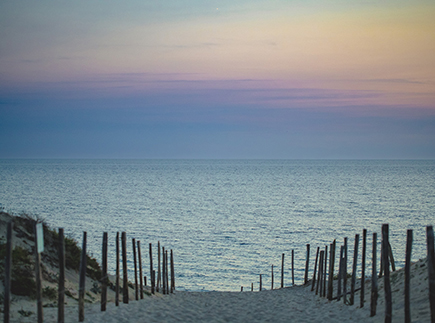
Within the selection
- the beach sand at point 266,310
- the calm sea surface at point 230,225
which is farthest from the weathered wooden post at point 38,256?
the calm sea surface at point 230,225

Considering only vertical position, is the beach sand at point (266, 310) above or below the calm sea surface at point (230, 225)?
above

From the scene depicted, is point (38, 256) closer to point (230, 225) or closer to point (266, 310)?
point (266, 310)

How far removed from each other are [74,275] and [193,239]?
2468 cm

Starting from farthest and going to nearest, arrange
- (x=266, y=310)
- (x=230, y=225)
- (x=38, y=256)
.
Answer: (x=230, y=225), (x=266, y=310), (x=38, y=256)

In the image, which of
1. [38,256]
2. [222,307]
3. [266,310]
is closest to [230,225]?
[222,307]

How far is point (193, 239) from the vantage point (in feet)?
131

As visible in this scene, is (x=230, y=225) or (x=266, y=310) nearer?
(x=266, y=310)

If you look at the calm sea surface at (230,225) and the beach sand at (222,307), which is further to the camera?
the calm sea surface at (230,225)

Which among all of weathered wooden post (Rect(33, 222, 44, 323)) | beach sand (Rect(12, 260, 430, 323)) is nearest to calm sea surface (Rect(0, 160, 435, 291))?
beach sand (Rect(12, 260, 430, 323))

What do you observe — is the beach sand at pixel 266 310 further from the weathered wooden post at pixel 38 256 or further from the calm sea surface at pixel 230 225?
the calm sea surface at pixel 230 225

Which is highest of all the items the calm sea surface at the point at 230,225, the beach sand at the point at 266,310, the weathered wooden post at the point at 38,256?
the weathered wooden post at the point at 38,256

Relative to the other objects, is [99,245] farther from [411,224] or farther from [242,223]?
[411,224]

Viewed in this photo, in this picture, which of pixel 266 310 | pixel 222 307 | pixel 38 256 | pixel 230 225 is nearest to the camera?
pixel 38 256

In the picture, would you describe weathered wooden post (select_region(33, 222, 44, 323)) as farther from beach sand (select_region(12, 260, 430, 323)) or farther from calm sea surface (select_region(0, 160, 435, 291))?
calm sea surface (select_region(0, 160, 435, 291))
